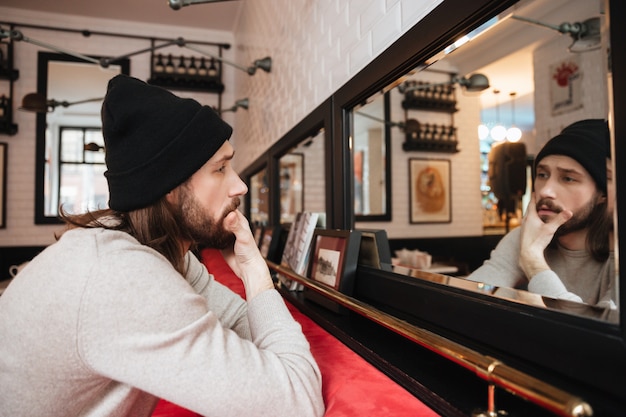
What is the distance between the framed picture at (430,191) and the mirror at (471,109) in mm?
20

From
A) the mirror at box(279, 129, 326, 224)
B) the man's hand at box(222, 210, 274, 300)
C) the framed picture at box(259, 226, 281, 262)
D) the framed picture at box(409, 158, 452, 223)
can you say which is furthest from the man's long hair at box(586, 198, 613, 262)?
the framed picture at box(409, 158, 452, 223)

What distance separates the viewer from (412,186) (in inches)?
141

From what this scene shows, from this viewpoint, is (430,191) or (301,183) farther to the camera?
(430,191)

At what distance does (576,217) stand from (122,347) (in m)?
0.89

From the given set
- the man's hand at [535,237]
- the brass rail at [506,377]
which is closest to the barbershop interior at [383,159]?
the brass rail at [506,377]

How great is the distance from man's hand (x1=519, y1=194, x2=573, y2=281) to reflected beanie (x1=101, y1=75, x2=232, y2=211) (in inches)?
31.0

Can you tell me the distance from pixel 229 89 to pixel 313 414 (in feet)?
16.9

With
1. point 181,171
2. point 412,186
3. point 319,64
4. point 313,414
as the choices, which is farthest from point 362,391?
point 412,186

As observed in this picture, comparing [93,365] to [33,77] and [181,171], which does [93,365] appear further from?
[33,77]

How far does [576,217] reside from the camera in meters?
0.88

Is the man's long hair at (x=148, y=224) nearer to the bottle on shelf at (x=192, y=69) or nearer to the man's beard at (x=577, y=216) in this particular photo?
the man's beard at (x=577, y=216)

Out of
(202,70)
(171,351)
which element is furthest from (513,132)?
(202,70)

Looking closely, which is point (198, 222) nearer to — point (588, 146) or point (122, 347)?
point (122, 347)

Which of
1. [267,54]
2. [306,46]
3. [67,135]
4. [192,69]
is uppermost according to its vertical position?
[192,69]
